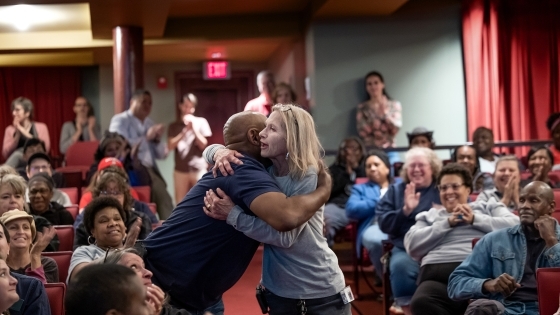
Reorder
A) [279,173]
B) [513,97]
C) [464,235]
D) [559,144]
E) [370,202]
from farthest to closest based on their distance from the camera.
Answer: [513,97]
[559,144]
[370,202]
[464,235]
[279,173]

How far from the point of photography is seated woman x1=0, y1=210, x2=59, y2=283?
348 cm

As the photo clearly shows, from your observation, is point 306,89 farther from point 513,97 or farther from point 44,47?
point 44,47

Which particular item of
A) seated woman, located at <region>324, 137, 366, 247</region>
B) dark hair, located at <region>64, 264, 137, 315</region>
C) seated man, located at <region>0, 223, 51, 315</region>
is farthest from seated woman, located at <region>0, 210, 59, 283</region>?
seated woman, located at <region>324, 137, 366, 247</region>

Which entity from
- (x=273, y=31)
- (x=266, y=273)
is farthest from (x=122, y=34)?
(x=266, y=273)

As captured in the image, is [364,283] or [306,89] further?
[306,89]

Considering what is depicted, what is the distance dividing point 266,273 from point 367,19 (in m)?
6.36

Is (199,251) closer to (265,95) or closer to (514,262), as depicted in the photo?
(514,262)

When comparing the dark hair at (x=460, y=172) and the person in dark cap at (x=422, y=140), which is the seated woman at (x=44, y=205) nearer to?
the dark hair at (x=460, y=172)

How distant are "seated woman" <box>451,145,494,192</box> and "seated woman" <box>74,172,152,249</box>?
2.29 metres

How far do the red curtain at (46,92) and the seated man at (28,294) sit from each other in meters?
9.33

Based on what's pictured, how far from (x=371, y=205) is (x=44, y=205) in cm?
215

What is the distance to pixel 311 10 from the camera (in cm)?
880

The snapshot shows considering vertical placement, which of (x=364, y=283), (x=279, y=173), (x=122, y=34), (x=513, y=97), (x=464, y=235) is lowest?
(x=364, y=283)

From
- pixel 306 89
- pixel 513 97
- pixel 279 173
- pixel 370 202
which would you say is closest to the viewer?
pixel 279 173
